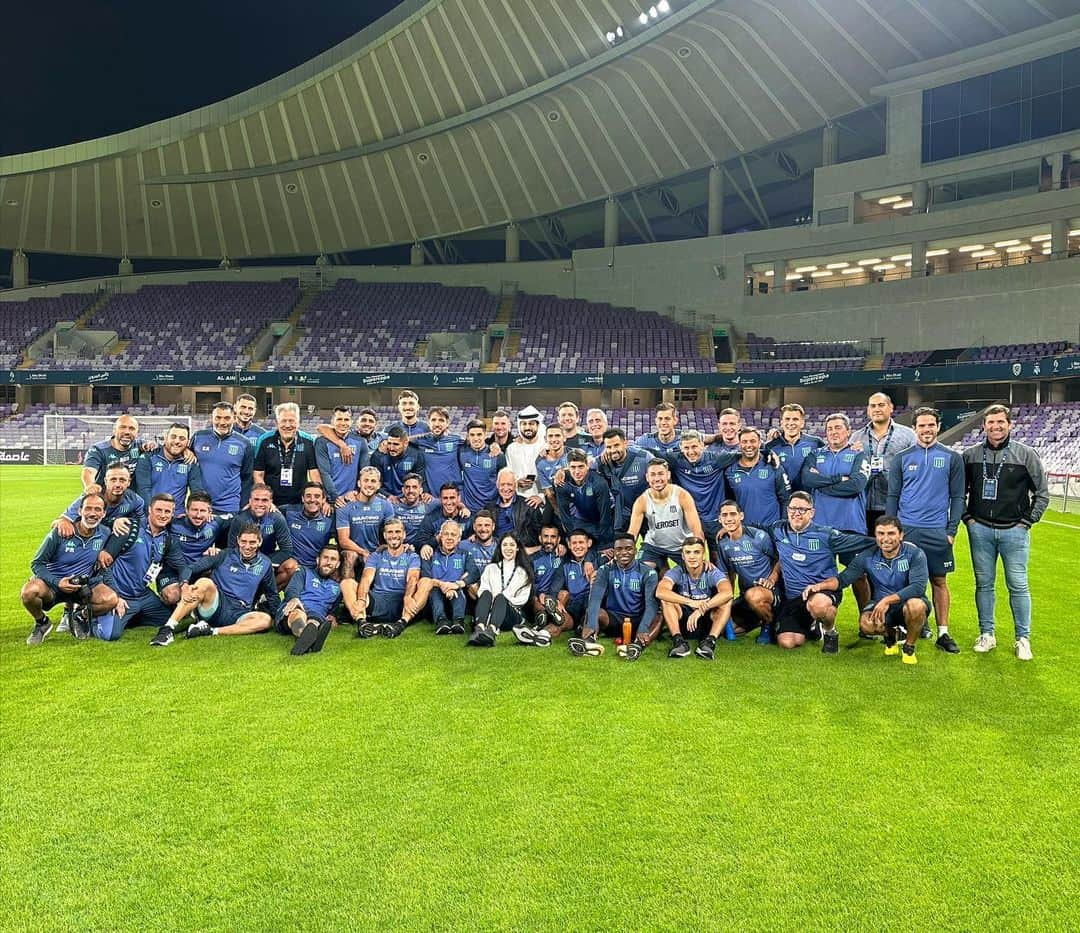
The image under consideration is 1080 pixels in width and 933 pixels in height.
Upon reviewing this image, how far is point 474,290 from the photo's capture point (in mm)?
46438

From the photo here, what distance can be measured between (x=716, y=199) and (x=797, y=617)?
120 ft

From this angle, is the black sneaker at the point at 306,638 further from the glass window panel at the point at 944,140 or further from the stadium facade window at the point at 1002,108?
the glass window panel at the point at 944,140

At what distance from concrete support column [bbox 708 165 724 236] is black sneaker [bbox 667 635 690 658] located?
36.6 metres

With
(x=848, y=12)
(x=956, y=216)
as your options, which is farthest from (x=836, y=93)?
(x=956, y=216)

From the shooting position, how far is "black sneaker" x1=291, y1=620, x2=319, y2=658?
6719 millimetres

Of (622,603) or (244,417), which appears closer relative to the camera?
(622,603)

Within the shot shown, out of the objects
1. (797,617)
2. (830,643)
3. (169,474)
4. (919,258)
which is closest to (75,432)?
(169,474)

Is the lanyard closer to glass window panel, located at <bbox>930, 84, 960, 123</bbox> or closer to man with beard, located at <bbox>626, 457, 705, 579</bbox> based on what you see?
man with beard, located at <bbox>626, 457, 705, 579</bbox>

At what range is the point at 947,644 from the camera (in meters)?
6.95

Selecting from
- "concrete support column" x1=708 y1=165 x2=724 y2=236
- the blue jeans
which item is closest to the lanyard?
the blue jeans

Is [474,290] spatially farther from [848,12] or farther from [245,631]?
[245,631]

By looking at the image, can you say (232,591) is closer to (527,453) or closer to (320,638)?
(320,638)

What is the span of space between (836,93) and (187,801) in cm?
3870

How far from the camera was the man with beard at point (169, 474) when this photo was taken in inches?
314
